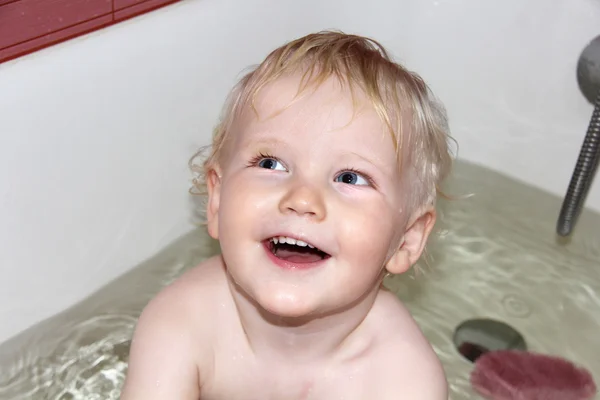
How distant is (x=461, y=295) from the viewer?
1.46 metres

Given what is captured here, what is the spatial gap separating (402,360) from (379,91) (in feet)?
1.05

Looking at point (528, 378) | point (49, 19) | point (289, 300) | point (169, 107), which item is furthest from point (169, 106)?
point (528, 378)

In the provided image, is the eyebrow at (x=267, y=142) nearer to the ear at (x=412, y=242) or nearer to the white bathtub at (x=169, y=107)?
the ear at (x=412, y=242)

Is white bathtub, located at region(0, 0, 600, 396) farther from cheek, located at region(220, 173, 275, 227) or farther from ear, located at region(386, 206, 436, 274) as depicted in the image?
ear, located at region(386, 206, 436, 274)

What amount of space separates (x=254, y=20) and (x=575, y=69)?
1.77 ft

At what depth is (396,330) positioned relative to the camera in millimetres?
1062

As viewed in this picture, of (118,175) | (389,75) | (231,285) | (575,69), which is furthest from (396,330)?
(575,69)

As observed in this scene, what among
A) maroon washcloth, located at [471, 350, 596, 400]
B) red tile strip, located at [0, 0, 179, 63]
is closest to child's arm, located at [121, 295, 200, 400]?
red tile strip, located at [0, 0, 179, 63]

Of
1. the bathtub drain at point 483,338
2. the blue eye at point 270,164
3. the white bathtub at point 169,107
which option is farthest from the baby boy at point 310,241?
the bathtub drain at point 483,338

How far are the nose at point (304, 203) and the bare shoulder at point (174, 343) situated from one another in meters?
0.25

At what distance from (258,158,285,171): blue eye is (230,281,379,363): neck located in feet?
0.59

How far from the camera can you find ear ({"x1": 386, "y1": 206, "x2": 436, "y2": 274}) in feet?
3.31

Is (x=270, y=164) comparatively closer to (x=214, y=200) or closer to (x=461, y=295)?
(x=214, y=200)

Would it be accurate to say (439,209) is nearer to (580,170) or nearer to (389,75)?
(580,170)
